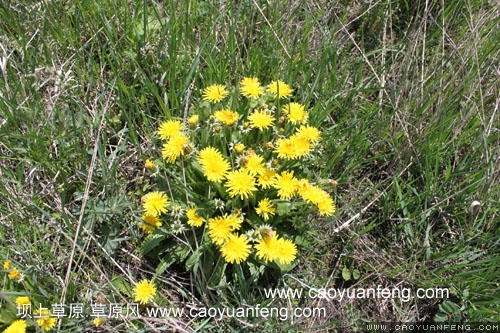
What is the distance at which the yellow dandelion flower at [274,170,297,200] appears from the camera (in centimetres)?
166

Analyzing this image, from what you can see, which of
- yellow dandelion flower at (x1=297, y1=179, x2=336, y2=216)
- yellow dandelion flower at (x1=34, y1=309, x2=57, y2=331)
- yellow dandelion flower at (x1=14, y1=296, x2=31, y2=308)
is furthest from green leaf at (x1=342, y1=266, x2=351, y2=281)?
yellow dandelion flower at (x1=14, y1=296, x2=31, y2=308)

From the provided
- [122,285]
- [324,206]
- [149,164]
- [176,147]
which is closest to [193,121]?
[176,147]

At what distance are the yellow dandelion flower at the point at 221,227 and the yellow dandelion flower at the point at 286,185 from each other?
21 centimetres

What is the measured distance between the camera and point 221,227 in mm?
1595

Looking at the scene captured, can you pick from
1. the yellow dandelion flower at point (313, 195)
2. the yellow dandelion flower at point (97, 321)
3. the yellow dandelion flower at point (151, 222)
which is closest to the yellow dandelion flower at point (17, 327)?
the yellow dandelion flower at point (97, 321)

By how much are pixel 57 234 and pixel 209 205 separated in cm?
72

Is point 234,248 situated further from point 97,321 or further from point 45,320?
point 45,320

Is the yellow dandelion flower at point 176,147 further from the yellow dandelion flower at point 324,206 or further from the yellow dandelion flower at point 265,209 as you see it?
the yellow dandelion flower at point 324,206

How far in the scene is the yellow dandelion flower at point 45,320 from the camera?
1.60 meters

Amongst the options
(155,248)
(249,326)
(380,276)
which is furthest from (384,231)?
(155,248)

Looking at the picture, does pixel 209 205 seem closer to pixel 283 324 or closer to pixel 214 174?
pixel 214 174

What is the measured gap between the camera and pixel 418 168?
81.7 inches

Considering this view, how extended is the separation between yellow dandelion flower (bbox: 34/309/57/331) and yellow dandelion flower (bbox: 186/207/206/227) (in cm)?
67

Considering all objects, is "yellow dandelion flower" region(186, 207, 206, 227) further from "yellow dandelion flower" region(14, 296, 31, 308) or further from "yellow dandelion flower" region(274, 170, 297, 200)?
"yellow dandelion flower" region(14, 296, 31, 308)
